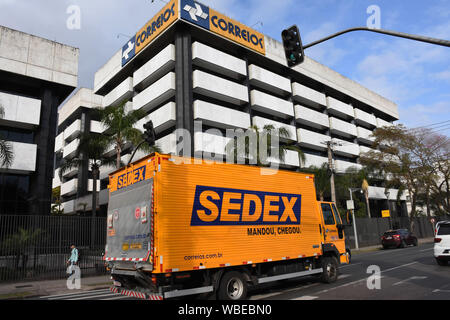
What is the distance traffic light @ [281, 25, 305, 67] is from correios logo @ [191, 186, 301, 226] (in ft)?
13.5

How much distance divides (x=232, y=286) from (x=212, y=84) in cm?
2669

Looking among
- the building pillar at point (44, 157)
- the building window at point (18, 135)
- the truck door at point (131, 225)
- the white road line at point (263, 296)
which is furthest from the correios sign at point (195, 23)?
the white road line at point (263, 296)

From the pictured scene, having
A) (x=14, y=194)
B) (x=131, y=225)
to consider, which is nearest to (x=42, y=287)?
(x=131, y=225)

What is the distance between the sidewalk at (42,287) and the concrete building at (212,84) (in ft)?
53.0

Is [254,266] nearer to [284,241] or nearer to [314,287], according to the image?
[284,241]

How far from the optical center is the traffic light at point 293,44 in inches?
376

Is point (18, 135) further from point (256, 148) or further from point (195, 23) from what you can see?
point (256, 148)

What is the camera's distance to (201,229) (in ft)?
29.1

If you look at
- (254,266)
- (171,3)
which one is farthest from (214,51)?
(254,266)

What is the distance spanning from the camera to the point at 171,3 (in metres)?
32.4

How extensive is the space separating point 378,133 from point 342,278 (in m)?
37.5

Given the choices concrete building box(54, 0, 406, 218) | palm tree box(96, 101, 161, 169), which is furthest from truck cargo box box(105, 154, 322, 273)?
concrete building box(54, 0, 406, 218)
